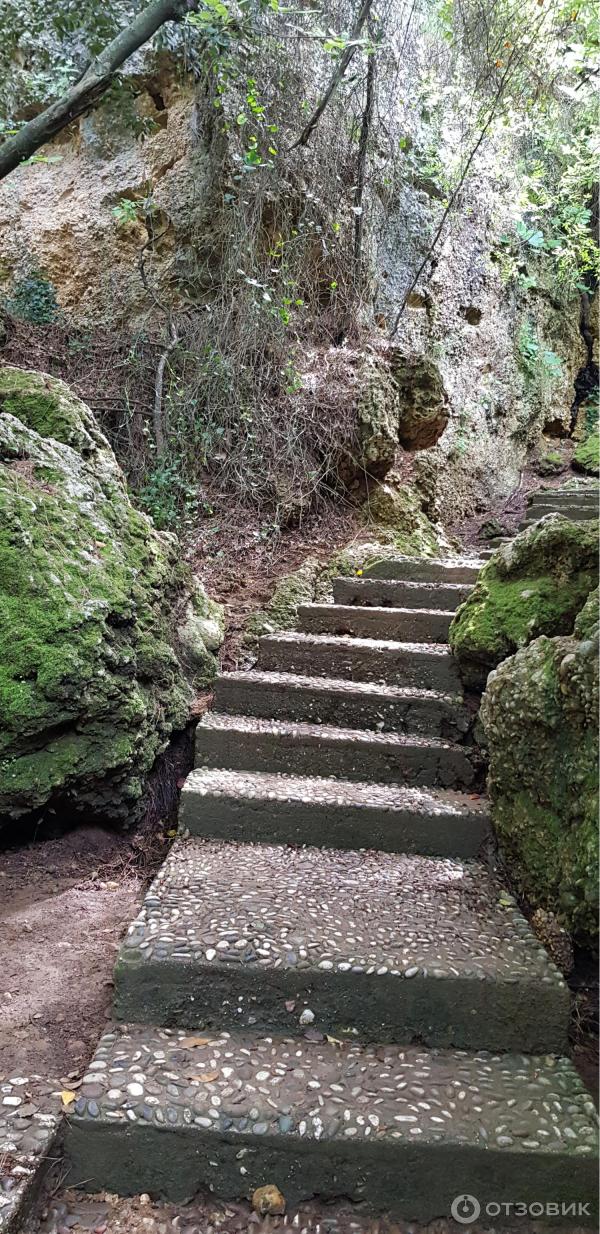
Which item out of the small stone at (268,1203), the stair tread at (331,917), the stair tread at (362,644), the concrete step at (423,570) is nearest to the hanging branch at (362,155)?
the concrete step at (423,570)

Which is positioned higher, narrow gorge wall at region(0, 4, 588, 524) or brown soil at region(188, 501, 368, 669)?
narrow gorge wall at region(0, 4, 588, 524)

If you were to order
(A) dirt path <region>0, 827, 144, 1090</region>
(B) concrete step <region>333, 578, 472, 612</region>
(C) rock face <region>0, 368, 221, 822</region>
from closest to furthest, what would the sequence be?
(A) dirt path <region>0, 827, 144, 1090</region> → (C) rock face <region>0, 368, 221, 822</region> → (B) concrete step <region>333, 578, 472, 612</region>

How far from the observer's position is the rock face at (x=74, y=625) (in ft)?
7.13

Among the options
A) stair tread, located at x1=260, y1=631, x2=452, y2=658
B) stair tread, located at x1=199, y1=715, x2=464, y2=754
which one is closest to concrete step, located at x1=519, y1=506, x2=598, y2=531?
stair tread, located at x1=260, y1=631, x2=452, y2=658

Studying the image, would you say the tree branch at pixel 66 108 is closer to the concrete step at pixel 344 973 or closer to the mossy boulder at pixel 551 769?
the mossy boulder at pixel 551 769

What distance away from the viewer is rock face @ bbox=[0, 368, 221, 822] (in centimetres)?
217

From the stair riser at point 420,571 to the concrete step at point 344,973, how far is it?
2350 millimetres

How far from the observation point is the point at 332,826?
7.52ft

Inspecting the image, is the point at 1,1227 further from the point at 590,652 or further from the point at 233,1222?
the point at 590,652

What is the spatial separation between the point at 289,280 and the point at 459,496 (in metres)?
2.26

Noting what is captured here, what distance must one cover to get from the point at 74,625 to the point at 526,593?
1651mm

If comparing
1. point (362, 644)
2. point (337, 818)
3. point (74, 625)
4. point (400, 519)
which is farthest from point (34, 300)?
point (337, 818)

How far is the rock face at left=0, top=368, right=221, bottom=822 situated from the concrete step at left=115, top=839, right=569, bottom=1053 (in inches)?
23.2

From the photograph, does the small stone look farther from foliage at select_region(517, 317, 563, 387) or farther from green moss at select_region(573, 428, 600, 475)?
foliage at select_region(517, 317, 563, 387)
